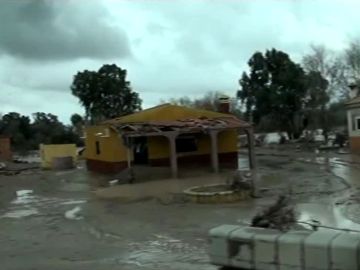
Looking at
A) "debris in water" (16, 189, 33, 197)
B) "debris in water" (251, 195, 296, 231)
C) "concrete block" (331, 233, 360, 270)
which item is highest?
"debris in water" (251, 195, 296, 231)

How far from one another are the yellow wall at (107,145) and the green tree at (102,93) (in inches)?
1501

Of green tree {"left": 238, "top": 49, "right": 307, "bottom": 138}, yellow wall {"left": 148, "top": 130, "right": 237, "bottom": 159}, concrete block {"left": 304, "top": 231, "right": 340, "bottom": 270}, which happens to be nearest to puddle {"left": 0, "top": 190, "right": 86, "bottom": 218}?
yellow wall {"left": 148, "top": 130, "right": 237, "bottom": 159}

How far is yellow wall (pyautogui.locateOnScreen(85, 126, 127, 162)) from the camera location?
118 ft

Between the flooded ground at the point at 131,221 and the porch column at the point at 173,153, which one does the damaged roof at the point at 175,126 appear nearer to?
the porch column at the point at 173,153

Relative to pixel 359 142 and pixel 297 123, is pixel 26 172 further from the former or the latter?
pixel 297 123

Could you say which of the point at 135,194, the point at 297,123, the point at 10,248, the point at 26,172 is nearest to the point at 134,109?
the point at 297,123

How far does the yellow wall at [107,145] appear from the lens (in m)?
35.9

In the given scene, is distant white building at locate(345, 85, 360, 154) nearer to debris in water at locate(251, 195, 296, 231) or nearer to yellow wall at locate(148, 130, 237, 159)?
yellow wall at locate(148, 130, 237, 159)

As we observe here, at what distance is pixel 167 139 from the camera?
115 feet

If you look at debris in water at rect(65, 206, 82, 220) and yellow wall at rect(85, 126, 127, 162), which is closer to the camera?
debris in water at rect(65, 206, 82, 220)

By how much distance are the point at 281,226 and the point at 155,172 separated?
2392 centimetres

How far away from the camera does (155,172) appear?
3378 centimetres

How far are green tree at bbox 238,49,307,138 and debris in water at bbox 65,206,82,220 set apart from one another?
151 feet

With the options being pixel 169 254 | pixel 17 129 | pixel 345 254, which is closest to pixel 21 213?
pixel 169 254
